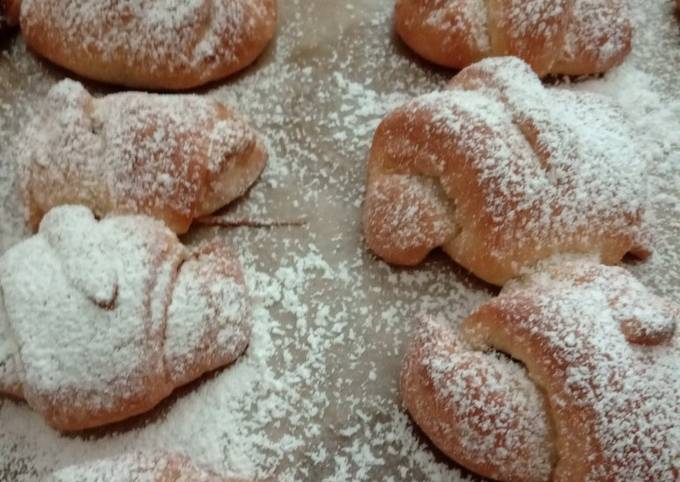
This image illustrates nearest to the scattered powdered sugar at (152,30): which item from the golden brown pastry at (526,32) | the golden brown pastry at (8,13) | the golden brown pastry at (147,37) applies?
the golden brown pastry at (147,37)

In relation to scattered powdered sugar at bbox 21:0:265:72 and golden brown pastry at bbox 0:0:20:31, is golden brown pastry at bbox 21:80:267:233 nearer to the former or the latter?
scattered powdered sugar at bbox 21:0:265:72

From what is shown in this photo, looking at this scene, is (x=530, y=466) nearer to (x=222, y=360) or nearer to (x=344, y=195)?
(x=222, y=360)

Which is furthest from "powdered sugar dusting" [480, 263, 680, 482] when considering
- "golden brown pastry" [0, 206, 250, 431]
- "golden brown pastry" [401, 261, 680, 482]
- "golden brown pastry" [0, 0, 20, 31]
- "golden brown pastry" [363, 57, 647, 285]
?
"golden brown pastry" [0, 0, 20, 31]

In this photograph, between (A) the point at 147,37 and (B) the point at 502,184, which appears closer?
(B) the point at 502,184

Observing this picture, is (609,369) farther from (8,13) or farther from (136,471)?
(8,13)

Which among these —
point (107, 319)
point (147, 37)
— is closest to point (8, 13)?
point (147, 37)

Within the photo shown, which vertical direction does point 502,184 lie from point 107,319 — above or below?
above

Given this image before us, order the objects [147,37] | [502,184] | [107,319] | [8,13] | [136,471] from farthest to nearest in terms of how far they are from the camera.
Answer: [8,13], [147,37], [502,184], [107,319], [136,471]

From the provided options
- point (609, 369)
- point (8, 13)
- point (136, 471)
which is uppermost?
point (8, 13)

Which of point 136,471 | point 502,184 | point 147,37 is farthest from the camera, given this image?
point 147,37
